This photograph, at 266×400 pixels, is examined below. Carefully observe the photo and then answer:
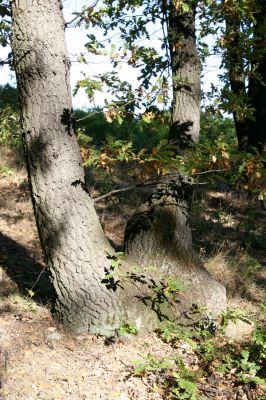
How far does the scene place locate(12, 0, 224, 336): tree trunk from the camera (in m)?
3.86

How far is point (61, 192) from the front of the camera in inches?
160

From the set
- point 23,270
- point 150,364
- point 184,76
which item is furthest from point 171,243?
point 23,270

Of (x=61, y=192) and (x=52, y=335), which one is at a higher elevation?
(x=61, y=192)

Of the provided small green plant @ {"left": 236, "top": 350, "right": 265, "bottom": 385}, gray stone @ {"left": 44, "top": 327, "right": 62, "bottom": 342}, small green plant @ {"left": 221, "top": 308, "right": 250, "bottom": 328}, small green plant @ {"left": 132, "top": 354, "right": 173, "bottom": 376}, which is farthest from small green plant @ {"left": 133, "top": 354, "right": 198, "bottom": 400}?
small green plant @ {"left": 221, "top": 308, "right": 250, "bottom": 328}

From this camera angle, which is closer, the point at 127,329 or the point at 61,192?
the point at 61,192

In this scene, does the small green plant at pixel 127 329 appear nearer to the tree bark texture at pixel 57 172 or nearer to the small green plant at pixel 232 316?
the tree bark texture at pixel 57 172

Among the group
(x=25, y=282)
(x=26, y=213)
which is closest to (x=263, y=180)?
(x=25, y=282)

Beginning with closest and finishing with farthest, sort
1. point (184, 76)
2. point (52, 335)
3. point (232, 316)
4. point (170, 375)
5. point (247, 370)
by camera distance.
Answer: point (170, 375) → point (247, 370) → point (52, 335) → point (232, 316) → point (184, 76)

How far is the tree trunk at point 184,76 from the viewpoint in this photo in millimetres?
5055

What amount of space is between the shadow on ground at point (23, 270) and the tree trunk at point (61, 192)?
52cm

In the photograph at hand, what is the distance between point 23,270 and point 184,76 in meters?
3.27

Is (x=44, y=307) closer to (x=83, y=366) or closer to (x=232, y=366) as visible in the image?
(x=83, y=366)

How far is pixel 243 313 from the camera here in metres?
4.98

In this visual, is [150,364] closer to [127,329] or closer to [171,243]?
[127,329]
